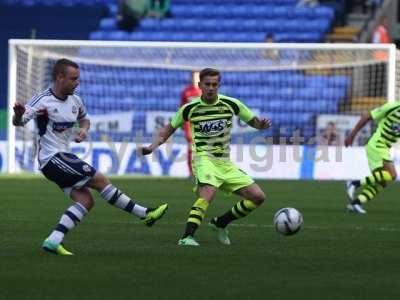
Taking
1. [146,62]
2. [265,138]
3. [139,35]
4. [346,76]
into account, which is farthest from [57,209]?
[139,35]

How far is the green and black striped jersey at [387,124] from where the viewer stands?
15672 millimetres

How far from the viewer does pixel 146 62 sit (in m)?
26.8

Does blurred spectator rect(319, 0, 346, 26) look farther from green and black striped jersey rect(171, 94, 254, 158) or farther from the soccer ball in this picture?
the soccer ball

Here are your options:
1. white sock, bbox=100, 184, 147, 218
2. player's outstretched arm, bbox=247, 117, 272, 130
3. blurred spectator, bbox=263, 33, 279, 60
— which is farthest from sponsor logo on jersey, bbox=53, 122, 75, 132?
blurred spectator, bbox=263, 33, 279, 60

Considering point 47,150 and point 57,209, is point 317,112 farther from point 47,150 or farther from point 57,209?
point 47,150

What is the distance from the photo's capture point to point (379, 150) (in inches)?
621

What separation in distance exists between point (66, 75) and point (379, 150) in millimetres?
6864

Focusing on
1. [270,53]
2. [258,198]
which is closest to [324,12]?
[270,53]

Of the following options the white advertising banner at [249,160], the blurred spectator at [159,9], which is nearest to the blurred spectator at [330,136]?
the white advertising banner at [249,160]

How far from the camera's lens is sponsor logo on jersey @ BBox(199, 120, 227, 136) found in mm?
11211

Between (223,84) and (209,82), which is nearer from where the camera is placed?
(209,82)

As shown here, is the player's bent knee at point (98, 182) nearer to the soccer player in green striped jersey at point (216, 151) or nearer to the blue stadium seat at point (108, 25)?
the soccer player in green striped jersey at point (216, 151)

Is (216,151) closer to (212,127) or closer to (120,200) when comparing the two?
(212,127)

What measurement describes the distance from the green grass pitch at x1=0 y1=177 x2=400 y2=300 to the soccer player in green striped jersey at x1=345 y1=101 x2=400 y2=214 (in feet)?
0.86
